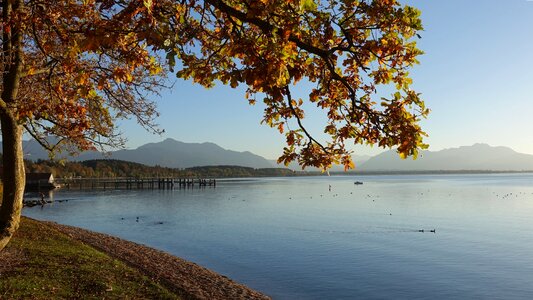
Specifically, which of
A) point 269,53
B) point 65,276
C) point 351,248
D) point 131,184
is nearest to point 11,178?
point 65,276

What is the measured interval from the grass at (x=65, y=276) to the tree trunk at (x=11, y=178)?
6.51ft

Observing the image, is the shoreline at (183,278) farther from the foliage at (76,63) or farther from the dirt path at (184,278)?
the foliage at (76,63)

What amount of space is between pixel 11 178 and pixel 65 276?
14.9ft

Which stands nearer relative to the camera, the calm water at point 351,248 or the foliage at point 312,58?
the foliage at point 312,58

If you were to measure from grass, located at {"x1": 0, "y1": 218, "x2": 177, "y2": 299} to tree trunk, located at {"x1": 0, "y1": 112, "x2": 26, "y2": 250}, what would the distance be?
6.51 feet

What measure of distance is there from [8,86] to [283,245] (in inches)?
1053

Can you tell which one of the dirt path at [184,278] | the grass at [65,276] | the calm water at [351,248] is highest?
the grass at [65,276]

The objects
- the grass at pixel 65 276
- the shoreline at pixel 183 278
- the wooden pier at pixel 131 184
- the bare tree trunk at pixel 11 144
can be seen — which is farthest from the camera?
the wooden pier at pixel 131 184

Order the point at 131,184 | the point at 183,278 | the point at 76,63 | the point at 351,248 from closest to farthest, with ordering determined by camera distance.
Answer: the point at 76,63 → the point at 183,278 → the point at 351,248 → the point at 131,184

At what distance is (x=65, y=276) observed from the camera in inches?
530

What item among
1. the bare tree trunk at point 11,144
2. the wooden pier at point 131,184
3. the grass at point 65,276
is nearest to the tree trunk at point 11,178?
the bare tree trunk at point 11,144

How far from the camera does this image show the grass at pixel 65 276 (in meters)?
11.8

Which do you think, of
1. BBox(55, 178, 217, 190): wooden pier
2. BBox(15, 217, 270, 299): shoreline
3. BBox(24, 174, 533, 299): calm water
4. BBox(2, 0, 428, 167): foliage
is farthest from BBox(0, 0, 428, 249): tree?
BBox(55, 178, 217, 190): wooden pier

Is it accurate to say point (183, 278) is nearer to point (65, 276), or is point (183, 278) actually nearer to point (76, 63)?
point (65, 276)
